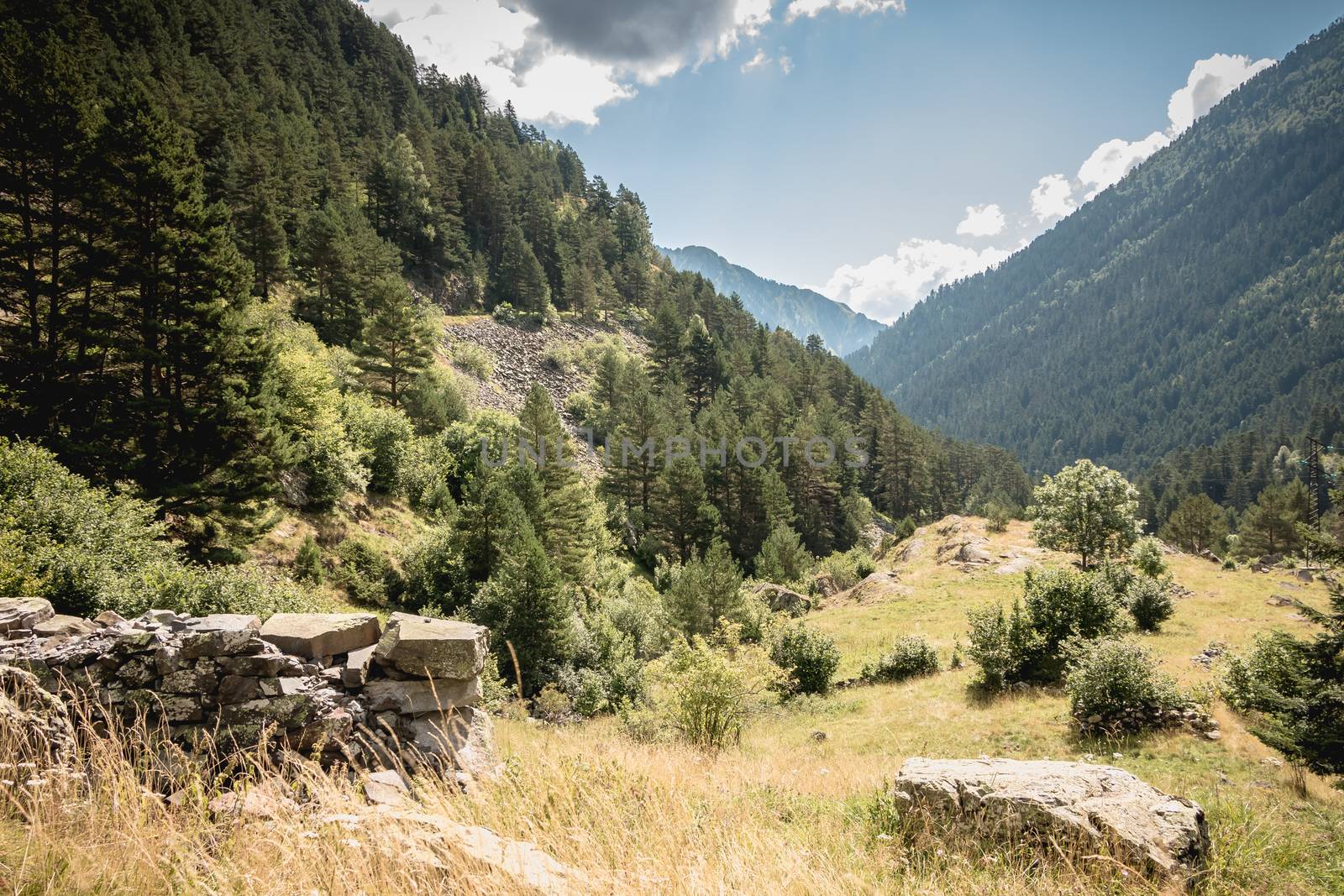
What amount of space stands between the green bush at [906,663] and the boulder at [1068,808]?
15.4 m

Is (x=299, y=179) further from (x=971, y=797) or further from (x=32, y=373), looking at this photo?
(x=971, y=797)

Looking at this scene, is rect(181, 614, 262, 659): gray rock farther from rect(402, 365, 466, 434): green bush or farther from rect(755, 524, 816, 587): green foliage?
rect(755, 524, 816, 587): green foliage

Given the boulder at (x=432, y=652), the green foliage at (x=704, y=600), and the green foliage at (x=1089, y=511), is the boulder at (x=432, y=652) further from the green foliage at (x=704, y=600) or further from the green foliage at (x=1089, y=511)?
the green foliage at (x=1089, y=511)

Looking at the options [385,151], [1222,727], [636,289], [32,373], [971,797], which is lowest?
[1222,727]

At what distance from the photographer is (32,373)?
1416cm

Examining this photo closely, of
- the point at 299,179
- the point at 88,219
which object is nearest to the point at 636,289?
the point at 299,179

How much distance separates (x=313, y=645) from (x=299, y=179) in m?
57.7

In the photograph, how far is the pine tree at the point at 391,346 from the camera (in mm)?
36094

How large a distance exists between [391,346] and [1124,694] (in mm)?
41069

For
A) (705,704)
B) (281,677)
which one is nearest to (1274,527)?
(705,704)

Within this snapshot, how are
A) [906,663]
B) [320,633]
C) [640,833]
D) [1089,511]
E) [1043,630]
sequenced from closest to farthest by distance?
[640,833] < [320,633] < [1043,630] < [906,663] < [1089,511]

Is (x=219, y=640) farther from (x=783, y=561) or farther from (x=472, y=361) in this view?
(x=472, y=361)

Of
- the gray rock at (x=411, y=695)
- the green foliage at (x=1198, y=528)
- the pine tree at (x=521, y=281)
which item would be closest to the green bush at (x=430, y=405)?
the pine tree at (x=521, y=281)

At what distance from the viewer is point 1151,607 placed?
2152cm
